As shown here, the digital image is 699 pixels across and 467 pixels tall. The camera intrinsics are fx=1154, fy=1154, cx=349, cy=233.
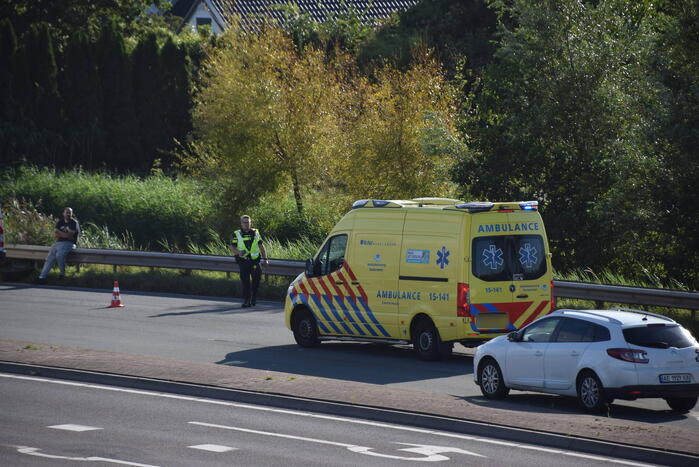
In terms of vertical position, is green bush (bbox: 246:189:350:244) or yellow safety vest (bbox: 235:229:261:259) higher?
green bush (bbox: 246:189:350:244)

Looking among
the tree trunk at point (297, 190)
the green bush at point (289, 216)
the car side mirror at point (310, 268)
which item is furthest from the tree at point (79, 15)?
the car side mirror at point (310, 268)

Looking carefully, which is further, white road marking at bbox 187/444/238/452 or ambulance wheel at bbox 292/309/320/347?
ambulance wheel at bbox 292/309/320/347

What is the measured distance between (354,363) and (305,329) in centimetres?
173

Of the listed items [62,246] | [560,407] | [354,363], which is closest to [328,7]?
[62,246]

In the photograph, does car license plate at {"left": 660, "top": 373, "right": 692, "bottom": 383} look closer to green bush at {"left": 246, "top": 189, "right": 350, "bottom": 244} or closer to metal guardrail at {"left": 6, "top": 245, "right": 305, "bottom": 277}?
metal guardrail at {"left": 6, "top": 245, "right": 305, "bottom": 277}

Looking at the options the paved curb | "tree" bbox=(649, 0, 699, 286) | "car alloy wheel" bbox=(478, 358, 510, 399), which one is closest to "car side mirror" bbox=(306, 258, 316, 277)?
the paved curb

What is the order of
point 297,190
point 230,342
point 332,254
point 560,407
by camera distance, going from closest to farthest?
1. point 560,407
2. point 332,254
3. point 230,342
4. point 297,190

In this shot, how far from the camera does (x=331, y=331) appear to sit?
17734 millimetres

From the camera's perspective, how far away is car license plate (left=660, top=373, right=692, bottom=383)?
12367 millimetres

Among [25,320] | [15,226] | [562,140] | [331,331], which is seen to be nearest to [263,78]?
[15,226]

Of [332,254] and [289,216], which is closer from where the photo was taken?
[332,254]

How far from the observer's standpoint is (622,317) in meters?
12.9

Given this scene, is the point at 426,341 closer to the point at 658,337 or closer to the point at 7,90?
the point at 658,337

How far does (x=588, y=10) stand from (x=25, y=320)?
14.4m
